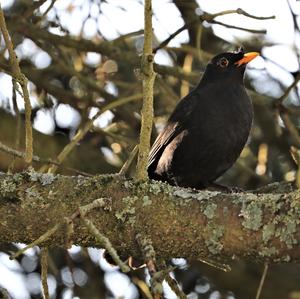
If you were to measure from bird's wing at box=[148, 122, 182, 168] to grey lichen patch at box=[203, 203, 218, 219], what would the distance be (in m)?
2.24

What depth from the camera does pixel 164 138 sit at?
518 centimetres

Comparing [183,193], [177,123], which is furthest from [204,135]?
[183,193]

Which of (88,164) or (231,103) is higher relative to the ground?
(231,103)

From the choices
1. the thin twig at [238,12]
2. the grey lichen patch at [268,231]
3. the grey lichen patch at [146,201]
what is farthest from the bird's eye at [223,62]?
the grey lichen patch at [268,231]

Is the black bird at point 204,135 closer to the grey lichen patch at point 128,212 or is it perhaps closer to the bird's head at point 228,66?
the bird's head at point 228,66

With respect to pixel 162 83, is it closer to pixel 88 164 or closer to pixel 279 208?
pixel 88 164

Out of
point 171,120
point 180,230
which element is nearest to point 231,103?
point 171,120

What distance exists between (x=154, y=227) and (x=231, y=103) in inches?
90.5

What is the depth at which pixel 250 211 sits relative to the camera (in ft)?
9.21

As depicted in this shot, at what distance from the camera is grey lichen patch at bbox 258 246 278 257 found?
2.73 metres

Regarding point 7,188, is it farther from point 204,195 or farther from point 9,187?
point 204,195

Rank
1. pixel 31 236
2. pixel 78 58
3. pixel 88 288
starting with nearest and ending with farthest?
pixel 31 236
pixel 88 288
pixel 78 58

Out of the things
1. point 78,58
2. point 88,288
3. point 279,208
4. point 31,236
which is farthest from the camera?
point 78,58

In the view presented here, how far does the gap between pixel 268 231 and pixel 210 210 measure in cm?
25
